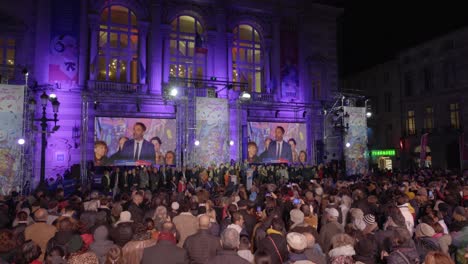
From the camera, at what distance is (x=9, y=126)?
67.0ft

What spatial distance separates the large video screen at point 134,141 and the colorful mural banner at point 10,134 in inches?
173

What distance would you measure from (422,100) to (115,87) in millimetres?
31997

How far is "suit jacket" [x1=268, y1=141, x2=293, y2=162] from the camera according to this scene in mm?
28397

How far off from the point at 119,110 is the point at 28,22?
739 cm

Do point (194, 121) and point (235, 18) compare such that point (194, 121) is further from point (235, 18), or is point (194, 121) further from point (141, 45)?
point (235, 18)

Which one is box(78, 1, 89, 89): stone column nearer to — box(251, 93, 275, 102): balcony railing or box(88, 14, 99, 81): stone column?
box(88, 14, 99, 81): stone column

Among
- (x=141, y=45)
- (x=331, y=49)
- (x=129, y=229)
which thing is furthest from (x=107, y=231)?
(x=331, y=49)

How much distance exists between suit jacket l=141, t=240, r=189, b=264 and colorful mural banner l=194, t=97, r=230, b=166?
66.1 ft

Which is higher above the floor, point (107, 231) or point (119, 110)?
point (119, 110)

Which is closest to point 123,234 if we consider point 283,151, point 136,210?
point 136,210

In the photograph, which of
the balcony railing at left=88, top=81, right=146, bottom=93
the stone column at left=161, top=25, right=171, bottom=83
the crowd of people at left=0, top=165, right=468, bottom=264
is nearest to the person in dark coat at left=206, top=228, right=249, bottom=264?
the crowd of people at left=0, top=165, right=468, bottom=264

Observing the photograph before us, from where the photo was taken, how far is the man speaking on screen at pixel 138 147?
2453 cm

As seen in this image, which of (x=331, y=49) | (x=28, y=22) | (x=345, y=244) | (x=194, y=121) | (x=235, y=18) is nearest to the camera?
(x=345, y=244)

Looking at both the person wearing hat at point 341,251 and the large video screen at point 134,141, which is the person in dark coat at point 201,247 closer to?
the person wearing hat at point 341,251
